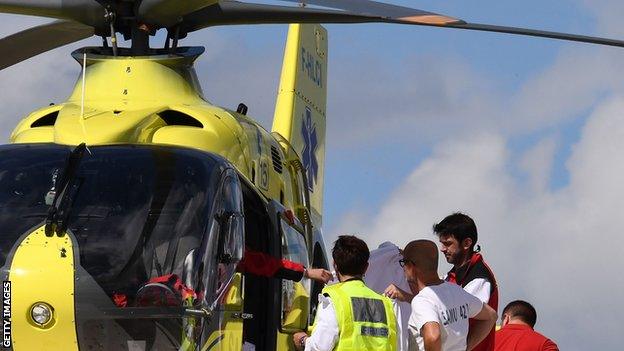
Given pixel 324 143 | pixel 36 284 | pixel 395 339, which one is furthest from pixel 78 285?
pixel 324 143

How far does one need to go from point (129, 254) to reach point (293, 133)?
20.5 ft

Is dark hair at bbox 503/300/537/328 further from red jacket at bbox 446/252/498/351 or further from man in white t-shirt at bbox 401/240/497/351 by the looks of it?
man in white t-shirt at bbox 401/240/497/351

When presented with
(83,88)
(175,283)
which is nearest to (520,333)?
(175,283)

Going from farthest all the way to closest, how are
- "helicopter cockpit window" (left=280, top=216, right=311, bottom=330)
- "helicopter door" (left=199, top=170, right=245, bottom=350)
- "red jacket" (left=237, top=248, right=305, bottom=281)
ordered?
"helicopter cockpit window" (left=280, top=216, right=311, bottom=330) → "red jacket" (left=237, top=248, right=305, bottom=281) → "helicopter door" (left=199, top=170, right=245, bottom=350)

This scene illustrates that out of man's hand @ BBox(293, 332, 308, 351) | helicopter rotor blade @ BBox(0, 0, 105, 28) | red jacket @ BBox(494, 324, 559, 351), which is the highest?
helicopter rotor blade @ BBox(0, 0, 105, 28)

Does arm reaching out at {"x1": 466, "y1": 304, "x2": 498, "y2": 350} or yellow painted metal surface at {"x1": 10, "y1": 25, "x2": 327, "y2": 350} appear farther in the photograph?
yellow painted metal surface at {"x1": 10, "y1": 25, "x2": 327, "y2": 350}

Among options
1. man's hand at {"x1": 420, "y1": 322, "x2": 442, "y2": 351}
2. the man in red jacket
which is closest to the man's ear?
the man in red jacket

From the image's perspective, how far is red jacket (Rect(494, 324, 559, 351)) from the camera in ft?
27.7

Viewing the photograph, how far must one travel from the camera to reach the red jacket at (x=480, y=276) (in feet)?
26.9

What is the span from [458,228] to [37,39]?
14.3 feet

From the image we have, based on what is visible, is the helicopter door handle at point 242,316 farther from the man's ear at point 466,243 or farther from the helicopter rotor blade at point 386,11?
the helicopter rotor blade at point 386,11

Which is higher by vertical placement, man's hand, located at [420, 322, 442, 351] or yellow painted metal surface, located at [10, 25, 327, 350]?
yellow painted metal surface, located at [10, 25, 327, 350]

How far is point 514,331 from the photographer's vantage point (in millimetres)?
8625

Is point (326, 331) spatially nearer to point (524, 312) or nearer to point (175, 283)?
point (175, 283)
